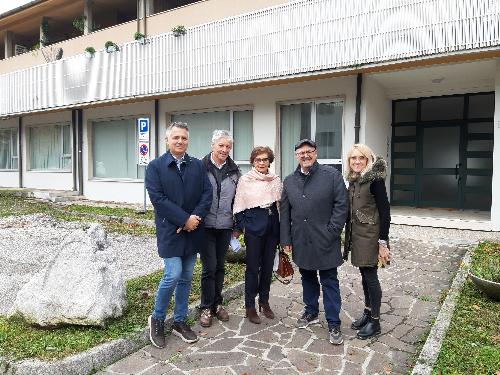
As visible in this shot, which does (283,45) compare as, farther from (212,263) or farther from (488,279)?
(212,263)

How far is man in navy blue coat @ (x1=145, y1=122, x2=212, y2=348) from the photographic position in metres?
3.72

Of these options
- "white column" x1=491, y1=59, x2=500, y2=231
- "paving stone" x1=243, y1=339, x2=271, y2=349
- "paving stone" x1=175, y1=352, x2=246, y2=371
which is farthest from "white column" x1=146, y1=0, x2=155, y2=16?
"paving stone" x1=175, y1=352, x2=246, y2=371

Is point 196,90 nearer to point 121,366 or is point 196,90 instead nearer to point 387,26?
point 387,26

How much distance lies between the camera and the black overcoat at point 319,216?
3.88 meters

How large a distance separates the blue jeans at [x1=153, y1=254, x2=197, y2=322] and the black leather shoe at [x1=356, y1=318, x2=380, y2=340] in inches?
67.9

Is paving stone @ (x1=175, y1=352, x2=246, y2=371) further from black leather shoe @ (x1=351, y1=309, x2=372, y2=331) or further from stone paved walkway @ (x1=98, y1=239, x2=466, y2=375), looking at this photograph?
black leather shoe @ (x1=351, y1=309, x2=372, y2=331)

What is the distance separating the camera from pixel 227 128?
1253 centimetres

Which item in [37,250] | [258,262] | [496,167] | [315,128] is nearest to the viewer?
[258,262]

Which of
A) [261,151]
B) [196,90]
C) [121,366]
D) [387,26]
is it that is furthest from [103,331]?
[196,90]

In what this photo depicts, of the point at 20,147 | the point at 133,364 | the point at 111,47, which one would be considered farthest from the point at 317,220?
the point at 20,147

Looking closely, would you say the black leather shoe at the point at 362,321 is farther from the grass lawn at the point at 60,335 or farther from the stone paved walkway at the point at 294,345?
the grass lawn at the point at 60,335

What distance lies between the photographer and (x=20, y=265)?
6.67m

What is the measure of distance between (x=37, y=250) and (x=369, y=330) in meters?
6.29

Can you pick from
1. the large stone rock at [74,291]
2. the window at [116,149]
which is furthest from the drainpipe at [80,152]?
the large stone rock at [74,291]
